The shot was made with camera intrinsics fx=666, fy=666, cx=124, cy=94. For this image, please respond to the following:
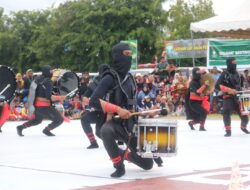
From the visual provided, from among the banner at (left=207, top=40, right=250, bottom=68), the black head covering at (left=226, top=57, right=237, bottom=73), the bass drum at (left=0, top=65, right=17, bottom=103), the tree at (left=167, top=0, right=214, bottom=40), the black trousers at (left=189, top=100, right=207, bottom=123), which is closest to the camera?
the bass drum at (left=0, top=65, right=17, bottom=103)

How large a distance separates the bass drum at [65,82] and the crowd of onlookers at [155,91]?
1434mm

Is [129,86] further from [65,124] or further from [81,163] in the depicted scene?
Answer: [65,124]

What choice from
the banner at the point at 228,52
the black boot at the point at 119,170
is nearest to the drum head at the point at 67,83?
the banner at the point at 228,52

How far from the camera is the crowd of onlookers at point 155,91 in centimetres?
2483

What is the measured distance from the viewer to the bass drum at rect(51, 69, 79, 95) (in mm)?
22219

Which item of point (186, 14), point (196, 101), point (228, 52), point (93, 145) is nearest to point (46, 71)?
point (93, 145)

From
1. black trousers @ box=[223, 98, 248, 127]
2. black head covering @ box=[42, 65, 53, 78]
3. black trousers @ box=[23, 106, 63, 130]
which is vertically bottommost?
black trousers @ box=[23, 106, 63, 130]

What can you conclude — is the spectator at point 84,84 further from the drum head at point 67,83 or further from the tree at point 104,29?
the tree at point 104,29

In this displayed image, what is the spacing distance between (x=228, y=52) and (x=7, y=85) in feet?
67.4

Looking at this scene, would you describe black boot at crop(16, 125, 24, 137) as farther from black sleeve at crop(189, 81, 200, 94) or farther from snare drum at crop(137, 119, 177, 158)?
snare drum at crop(137, 119, 177, 158)

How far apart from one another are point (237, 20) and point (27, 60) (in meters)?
47.4

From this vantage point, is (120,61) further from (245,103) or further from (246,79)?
(246,79)

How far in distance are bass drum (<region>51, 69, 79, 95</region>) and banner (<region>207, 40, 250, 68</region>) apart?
8371 mm

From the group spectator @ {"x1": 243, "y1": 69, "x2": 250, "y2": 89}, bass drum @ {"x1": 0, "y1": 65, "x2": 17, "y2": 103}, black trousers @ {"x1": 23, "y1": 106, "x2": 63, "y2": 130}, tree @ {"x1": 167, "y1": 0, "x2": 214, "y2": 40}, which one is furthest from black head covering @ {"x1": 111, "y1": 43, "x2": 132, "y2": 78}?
tree @ {"x1": 167, "y1": 0, "x2": 214, "y2": 40}
